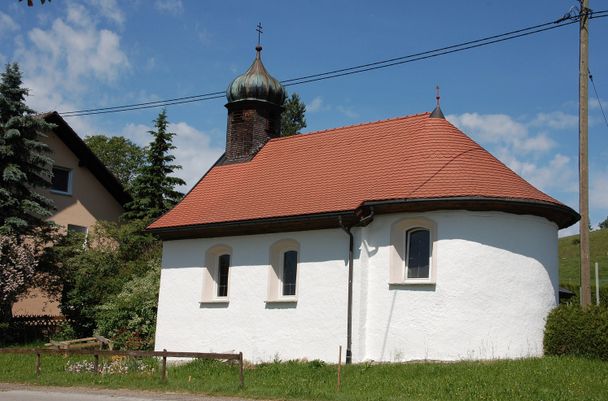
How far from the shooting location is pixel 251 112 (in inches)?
913

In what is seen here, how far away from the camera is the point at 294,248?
18.5 metres

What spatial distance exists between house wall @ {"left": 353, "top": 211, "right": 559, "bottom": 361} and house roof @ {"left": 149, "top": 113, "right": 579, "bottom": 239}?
21.3 inches

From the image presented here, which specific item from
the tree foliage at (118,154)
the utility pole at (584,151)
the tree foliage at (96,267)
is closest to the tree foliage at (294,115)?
the tree foliage at (118,154)

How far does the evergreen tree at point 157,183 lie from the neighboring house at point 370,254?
9752mm

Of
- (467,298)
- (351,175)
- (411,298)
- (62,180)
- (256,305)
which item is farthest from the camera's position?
(62,180)

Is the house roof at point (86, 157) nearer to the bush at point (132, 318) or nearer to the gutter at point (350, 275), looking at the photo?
the bush at point (132, 318)

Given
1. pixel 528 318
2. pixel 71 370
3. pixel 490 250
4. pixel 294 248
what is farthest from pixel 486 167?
pixel 71 370

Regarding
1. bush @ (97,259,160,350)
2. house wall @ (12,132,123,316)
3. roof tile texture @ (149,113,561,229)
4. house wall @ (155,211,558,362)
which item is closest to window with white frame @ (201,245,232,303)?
house wall @ (155,211,558,362)

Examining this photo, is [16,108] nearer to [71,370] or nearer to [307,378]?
[71,370]

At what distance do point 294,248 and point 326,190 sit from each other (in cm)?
168

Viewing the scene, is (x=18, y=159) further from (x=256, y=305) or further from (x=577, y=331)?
(x=577, y=331)

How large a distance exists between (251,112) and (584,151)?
1091 cm

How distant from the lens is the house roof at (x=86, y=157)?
2914cm

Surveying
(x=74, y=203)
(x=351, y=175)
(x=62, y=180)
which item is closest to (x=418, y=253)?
(x=351, y=175)
